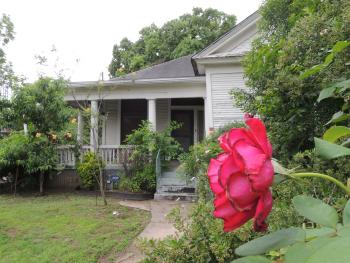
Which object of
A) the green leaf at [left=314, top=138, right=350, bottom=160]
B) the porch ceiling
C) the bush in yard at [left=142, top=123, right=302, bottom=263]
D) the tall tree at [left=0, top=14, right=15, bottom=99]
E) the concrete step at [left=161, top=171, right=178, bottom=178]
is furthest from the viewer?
the tall tree at [left=0, top=14, right=15, bottom=99]

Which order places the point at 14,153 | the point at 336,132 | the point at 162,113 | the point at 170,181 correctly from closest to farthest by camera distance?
the point at 336,132, the point at 14,153, the point at 170,181, the point at 162,113

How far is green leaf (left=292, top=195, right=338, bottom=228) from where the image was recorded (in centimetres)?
54

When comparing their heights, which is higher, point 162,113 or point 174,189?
point 162,113

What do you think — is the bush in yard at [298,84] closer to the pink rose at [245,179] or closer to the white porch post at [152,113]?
the pink rose at [245,179]

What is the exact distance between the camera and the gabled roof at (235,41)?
11.9 meters

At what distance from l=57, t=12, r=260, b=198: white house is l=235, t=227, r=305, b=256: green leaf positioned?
952cm

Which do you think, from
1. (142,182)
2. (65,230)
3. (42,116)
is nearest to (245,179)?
(65,230)

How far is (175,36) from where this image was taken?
37188 mm

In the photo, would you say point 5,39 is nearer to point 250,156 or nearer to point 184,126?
point 184,126

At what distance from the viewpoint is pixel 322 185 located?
6.30 ft

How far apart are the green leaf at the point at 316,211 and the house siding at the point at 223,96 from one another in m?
11.2

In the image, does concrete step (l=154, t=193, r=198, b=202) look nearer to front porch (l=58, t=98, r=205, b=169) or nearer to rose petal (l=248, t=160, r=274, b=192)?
front porch (l=58, t=98, r=205, b=169)

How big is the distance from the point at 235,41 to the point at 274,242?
12095 millimetres

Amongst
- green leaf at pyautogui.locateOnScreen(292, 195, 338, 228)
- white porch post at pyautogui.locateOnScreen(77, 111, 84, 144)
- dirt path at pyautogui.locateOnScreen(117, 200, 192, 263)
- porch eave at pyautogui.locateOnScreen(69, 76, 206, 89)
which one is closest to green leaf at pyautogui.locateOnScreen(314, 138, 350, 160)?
green leaf at pyautogui.locateOnScreen(292, 195, 338, 228)
